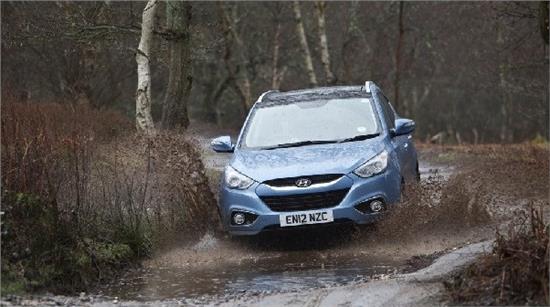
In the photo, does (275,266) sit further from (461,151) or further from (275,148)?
(461,151)

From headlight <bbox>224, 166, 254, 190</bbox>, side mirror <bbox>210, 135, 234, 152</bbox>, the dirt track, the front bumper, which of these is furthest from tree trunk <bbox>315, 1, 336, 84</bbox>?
the front bumper

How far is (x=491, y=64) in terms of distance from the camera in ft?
141

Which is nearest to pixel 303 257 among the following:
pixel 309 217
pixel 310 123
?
pixel 309 217

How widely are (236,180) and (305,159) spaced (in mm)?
770

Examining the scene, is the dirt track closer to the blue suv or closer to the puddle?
the puddle

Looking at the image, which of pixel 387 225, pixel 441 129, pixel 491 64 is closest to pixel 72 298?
pixel 387 225

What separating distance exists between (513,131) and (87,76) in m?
33.0

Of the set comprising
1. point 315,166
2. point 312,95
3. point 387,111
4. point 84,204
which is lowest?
point 84,204

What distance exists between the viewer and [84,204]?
363 inches

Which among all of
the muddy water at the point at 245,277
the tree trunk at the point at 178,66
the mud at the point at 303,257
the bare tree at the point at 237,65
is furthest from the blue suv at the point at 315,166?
the bare tree at the point at 237,65

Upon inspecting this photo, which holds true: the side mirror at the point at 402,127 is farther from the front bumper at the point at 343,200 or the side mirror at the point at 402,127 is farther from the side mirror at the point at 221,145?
the side mirror at the point at 221,145

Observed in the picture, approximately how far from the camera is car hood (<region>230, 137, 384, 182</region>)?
962cm

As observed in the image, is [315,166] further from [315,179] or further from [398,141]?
[398,141]

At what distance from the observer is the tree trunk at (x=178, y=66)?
14781mm
